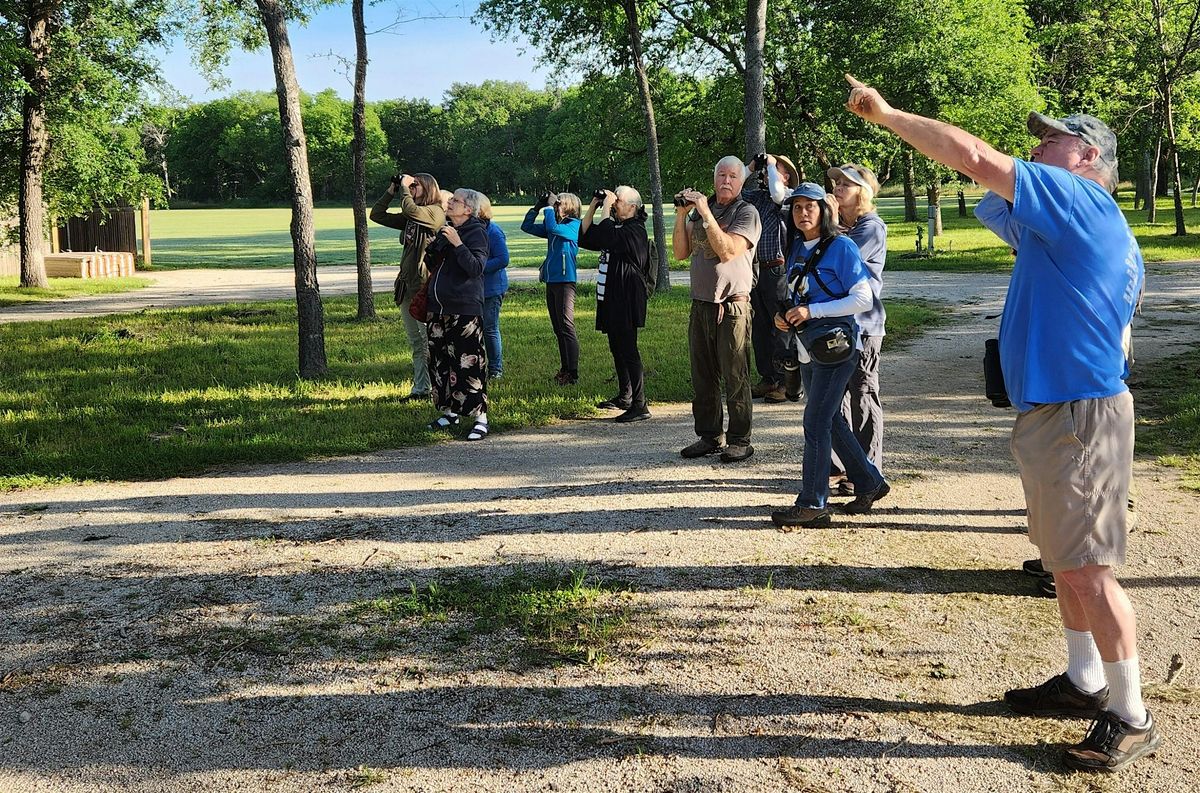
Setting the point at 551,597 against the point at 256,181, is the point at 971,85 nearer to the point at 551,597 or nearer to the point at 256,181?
the point at 551,597

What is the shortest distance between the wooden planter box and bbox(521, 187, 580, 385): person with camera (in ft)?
65.3

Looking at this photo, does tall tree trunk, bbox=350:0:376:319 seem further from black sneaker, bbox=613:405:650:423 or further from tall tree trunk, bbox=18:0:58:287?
tall tree trunk, bbox=18:0:58:287

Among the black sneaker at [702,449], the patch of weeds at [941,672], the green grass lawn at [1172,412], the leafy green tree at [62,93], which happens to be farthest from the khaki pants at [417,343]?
the leafy green tree at [62,93]

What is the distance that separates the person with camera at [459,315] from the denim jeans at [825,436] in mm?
3329

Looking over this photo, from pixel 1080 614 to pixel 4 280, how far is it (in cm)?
2682

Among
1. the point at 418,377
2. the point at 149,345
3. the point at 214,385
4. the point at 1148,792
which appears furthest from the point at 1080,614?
the point at 149,345

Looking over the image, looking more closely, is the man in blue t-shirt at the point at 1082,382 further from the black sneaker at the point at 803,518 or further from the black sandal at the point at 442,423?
the black sandal at the point at 442,423

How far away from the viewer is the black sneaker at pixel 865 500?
5.86 metres

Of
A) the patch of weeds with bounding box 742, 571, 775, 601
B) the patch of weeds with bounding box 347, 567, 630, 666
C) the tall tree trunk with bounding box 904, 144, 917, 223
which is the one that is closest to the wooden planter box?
the tall tree trunk with bounding box 904, 144, 917, 223

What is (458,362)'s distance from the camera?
841 cm

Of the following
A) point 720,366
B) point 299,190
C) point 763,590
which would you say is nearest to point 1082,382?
point 763,590

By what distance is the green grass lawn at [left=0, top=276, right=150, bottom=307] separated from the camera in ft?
67.7

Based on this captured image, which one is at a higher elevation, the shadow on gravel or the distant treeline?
the distant treeline

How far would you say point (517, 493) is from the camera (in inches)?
261
